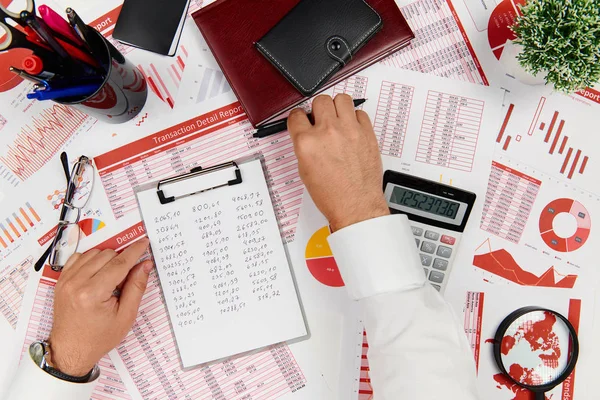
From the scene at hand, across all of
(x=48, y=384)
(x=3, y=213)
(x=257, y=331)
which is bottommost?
(x=257, y=331)

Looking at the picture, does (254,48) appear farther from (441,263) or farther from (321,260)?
(441,263)

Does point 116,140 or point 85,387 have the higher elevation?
point 116,140

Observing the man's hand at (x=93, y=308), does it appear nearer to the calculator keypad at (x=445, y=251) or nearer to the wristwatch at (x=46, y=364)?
the wristwatch at (x=46, y=364)

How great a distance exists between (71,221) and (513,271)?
859 millimetres

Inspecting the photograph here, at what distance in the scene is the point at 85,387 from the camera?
78 centimetres

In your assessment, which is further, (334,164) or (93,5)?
(93,5)

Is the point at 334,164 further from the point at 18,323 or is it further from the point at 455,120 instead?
the point at 18,323

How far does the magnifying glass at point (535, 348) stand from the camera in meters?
0.81

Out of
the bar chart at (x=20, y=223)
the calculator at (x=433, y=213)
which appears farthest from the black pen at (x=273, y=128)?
the bar chart at (x=20, y=223)

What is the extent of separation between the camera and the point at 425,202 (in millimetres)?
809

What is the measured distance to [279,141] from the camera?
0.84 meters

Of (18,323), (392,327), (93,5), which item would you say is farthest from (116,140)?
(392,327)

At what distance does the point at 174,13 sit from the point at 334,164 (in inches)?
16.8

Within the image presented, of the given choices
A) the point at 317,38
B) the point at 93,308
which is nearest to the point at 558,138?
the point at 317,38
